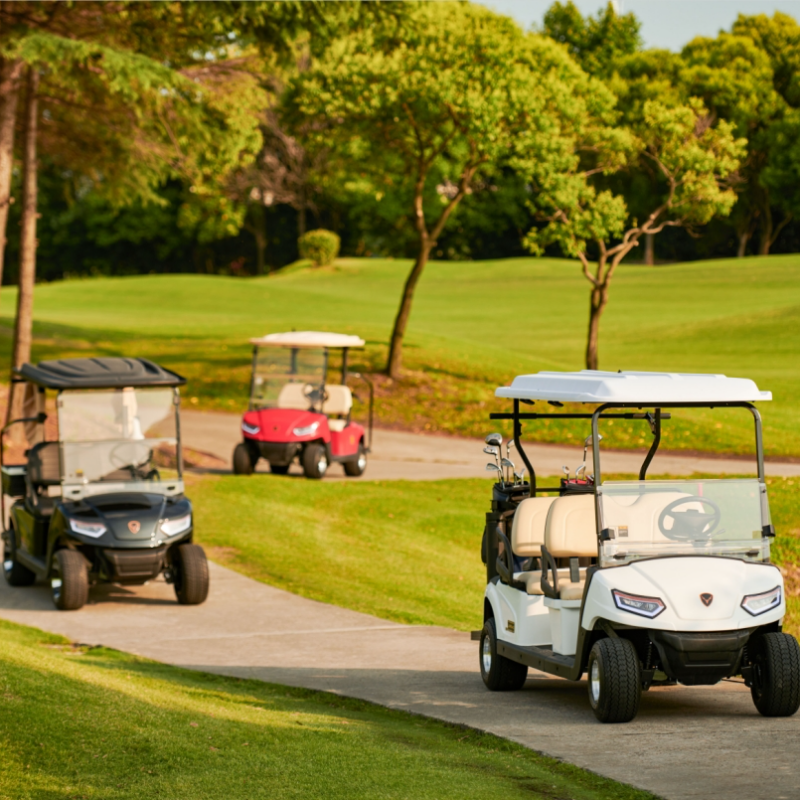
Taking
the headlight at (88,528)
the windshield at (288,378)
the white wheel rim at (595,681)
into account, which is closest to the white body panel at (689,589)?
the white wheel rim at (595,681)

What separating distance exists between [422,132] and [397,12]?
624cm

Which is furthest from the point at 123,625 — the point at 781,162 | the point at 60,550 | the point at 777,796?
the point at 781,162

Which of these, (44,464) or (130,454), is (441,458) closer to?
(130,454)

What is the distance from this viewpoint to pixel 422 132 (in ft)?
92.2

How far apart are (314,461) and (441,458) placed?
431 centimetres

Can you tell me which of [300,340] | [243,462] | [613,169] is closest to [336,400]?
[300,340]

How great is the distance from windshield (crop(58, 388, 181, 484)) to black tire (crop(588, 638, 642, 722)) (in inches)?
256

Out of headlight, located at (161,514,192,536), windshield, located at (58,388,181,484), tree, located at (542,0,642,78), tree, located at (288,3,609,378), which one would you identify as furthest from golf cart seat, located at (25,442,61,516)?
tree, located at (542,0,642,78)

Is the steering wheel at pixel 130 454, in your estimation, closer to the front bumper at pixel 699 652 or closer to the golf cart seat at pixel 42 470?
the golf cart seat at pixel 42 470

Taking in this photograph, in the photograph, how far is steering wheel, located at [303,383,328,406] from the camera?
62.8 ft

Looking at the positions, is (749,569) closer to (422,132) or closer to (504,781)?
(504,781)

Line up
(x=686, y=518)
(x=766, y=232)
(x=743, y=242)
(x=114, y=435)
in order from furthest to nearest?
(x=743, y=242)
(x=766, y=232)
(x=114, y=435)
(x=686, y=518)

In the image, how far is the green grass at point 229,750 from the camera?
209 inches

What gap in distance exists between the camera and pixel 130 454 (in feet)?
39.8
